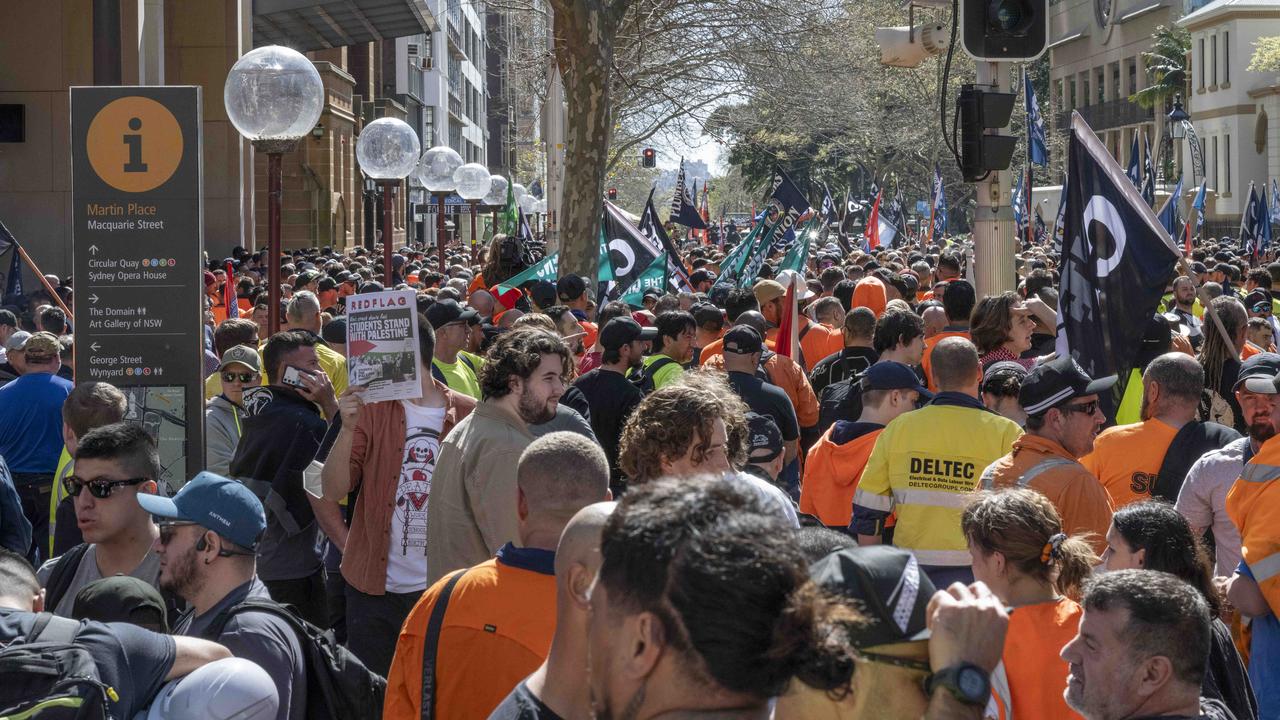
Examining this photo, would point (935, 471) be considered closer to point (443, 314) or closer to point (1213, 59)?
point (443, 314)

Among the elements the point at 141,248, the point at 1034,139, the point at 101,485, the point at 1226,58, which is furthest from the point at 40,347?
the point at 1226,58

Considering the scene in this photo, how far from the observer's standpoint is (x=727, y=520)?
2.11 m

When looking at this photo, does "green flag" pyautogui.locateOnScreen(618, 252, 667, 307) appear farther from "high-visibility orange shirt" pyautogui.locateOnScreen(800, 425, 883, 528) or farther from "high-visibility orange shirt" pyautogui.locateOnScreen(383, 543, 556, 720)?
"high-visibility orange shirt" pyautogui.locateOnScreen(383, 543, 556, 720)

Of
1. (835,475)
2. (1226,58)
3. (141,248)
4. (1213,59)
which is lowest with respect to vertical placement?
(835,475)

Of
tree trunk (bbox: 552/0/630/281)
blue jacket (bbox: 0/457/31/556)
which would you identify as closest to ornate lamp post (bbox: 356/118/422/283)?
tree trunk (bbox: 552/0/630/281)

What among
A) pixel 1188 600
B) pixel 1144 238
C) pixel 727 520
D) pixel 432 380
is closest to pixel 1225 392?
pixel 1144 238

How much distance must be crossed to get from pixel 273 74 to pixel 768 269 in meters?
12.5

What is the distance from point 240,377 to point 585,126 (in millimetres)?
8151

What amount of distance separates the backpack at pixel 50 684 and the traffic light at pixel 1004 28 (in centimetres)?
727

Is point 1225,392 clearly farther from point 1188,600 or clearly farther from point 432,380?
point 1188,600

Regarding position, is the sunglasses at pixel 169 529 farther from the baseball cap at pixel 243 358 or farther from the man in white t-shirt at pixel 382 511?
the baseball cap at pixel 243 358

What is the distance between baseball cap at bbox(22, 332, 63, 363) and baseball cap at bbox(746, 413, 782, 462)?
396cm

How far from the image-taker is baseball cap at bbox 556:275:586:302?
1183 centimetres

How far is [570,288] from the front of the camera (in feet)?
38.9
